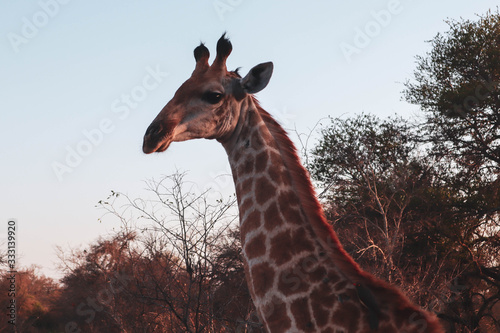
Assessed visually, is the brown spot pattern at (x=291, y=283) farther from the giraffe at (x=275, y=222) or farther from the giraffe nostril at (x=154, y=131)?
the giraffe nostril at (x=154, y=131)

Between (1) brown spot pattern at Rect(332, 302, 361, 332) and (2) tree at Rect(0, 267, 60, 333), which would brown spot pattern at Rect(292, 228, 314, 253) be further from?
(2) tree at Rect(0, 267, 60, 333)

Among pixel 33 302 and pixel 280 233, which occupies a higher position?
pixel 33 302

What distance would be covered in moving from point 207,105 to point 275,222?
1.19m

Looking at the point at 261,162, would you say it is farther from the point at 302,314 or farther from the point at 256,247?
the point at 302,314

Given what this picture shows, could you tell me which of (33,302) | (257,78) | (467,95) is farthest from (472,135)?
(33,302)

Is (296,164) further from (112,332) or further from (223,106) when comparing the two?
(112,332)

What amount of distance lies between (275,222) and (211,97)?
4.09ft

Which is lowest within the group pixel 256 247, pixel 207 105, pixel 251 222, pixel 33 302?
pixel 256 247

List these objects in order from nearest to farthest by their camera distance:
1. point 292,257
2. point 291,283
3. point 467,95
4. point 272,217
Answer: point 291,283, point 292,257, point 272,217, point 467,95

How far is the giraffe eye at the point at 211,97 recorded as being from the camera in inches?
185

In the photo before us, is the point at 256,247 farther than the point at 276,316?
Yes

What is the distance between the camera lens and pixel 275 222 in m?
4.35

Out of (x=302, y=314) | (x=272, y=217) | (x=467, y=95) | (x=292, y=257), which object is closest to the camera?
(x=302, y=314)

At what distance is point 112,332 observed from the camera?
90.1 feet
